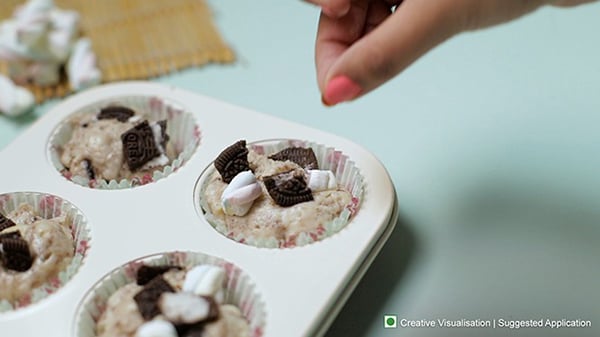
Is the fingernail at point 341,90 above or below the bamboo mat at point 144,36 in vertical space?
above

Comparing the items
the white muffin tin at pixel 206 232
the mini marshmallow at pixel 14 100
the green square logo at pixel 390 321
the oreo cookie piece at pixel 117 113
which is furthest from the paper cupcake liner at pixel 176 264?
the mini marshmallow at pixel 14 100

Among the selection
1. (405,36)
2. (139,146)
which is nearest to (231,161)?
(139,146)

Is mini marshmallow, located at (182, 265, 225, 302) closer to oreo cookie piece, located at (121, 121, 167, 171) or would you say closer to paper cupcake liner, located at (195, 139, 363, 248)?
paper cupcake liner, located at (195, 139, 363, 248)

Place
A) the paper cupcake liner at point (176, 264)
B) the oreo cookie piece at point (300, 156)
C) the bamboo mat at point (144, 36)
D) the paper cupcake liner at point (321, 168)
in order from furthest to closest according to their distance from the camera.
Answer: the bamboo mat at point (144, 36)
the oreo cookie piece at point (300, 156)
the paper cupcake liner at point (321, 168)
the paper cupcake liner at point (176, 264)

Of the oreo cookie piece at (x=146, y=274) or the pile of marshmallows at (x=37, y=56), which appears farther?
the pile of marshmallows at (x=37, y=56)

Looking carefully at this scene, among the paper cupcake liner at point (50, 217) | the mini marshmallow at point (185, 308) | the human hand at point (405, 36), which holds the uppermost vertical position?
the human hand at point (405, 36)

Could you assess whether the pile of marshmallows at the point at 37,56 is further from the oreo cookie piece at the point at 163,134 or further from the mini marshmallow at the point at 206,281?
the mini marshmallow at the point at 206,281

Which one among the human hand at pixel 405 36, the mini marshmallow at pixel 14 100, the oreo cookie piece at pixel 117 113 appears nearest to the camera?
the human hand at pixel 405 36
